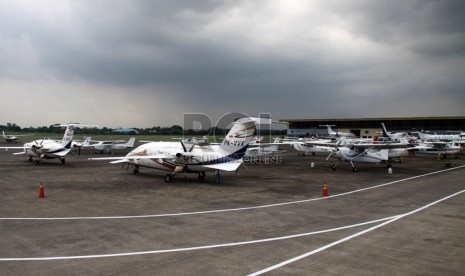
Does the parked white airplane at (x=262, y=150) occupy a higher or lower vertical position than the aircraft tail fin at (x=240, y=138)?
lower

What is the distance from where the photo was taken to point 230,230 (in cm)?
1073

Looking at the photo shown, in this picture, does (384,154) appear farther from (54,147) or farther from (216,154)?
(54,147)

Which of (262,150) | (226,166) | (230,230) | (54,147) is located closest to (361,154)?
(262,150)

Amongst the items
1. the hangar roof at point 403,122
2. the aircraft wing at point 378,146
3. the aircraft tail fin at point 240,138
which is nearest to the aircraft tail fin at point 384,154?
the aircraft wing at point 378,146

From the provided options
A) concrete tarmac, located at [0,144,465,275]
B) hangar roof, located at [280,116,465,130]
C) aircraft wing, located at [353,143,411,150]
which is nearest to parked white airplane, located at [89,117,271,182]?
concrete tarmac, located at [0,144,465,275]

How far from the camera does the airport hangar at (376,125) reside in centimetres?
9944

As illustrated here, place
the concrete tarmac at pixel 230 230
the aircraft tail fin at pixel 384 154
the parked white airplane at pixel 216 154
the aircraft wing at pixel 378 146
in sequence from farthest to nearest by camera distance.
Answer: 1. the aircraft tail fin at pixel 384 154
2. the aircraft wing at pixel 378 146
3. the parked white airplane at pixel 216 154
4. the concrete tarmac at pixel 230 230

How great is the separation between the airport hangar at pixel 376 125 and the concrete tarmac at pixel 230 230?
8533cm

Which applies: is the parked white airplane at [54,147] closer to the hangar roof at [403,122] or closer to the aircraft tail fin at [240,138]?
the aircraft tail fin at [240,138]

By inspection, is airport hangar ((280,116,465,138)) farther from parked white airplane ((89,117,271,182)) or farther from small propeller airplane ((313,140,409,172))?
Result: parked white airplane ((89,117,271,182))

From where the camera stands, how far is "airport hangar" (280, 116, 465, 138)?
9944cm

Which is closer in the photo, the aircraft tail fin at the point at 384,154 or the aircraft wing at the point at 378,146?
the aircraft wing at the point at 378,146

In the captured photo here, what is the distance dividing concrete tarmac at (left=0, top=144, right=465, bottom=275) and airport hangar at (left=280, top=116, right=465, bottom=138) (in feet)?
280

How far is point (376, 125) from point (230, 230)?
108 meters
